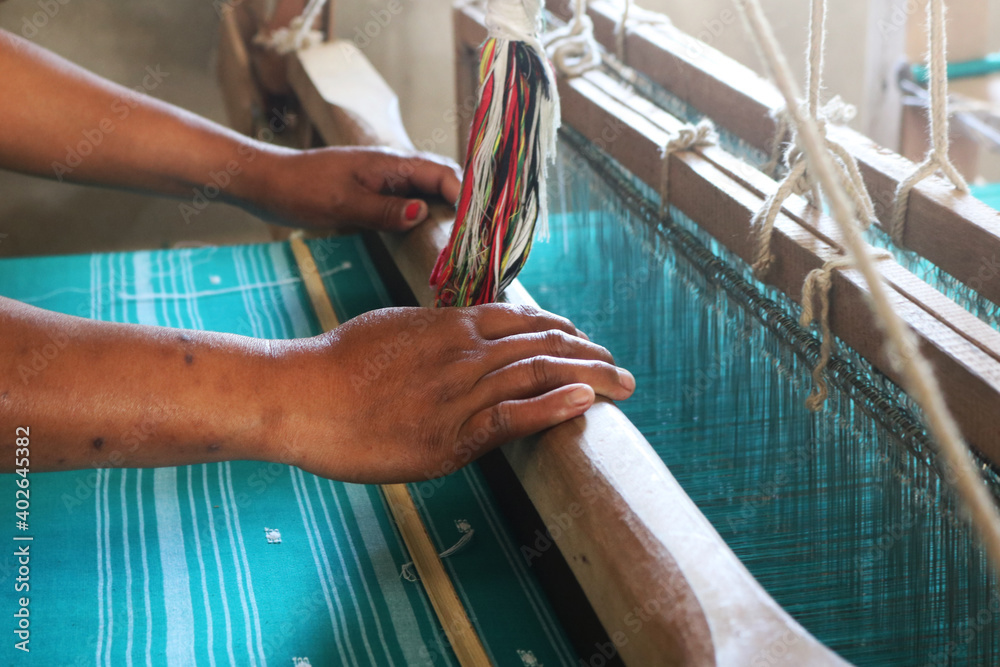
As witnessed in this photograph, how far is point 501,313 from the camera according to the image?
0.84 m

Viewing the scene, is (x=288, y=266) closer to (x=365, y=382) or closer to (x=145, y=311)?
(x=145, y=311)

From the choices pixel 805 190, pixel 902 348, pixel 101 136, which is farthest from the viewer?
pixel 101 136

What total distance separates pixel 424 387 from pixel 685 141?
1.53 ft

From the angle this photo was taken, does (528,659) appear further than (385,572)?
No

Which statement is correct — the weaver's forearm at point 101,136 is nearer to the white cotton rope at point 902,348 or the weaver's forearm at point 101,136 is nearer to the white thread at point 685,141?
the white thread at point 685,141

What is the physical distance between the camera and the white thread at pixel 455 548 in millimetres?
846

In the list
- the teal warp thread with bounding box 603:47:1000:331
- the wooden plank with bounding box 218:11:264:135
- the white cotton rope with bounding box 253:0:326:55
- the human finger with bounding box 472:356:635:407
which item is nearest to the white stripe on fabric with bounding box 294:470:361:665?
the human finger with bounding box 472:356:635:407

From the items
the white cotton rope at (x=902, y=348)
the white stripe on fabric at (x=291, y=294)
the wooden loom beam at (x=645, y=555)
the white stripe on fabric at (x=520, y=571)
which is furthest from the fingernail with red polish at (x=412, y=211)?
the white cotton rope at (x=902, y=348)

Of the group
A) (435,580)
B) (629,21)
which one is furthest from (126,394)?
(629,21)

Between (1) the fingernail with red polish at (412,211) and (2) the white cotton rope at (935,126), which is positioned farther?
(1) the fingernail with red polish at (412,211)

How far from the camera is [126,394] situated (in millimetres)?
774

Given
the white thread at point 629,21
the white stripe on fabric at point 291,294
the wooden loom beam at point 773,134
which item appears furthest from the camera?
the white thread at point 629,21

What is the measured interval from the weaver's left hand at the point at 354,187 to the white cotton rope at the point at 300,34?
0.67 meters

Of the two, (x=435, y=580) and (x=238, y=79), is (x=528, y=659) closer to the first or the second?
(x=435, y=580)
